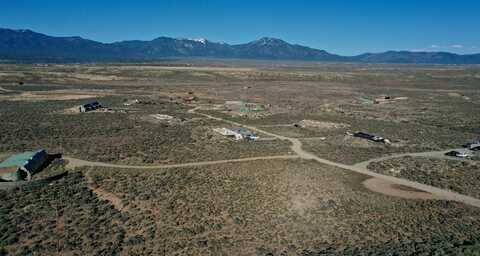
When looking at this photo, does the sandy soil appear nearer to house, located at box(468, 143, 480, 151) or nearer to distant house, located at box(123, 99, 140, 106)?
house, located at box(468, 143, 480, 151)

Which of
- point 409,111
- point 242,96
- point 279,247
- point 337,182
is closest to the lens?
point 279,247

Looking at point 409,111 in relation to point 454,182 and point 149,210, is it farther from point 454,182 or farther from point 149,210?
point 149,210

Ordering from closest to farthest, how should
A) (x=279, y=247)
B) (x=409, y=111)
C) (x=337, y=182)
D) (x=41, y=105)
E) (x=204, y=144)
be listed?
(x=279, y=247), (x=337, y=182), (x=204, y=144), (x=41, y=105), (x=409, y=111)

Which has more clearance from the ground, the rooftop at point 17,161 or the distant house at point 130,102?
the rooftop at point 17,161

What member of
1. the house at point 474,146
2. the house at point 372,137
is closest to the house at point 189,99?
the house at point 372,137

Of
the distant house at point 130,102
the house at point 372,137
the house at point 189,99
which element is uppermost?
the house at point 372,137

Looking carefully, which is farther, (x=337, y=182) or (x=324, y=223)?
(x=337, y=182)

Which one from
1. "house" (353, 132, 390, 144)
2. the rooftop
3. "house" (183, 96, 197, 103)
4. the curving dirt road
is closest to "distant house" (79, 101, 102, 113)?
"house" (183, 96, 197, 103)

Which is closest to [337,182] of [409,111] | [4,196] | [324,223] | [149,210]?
[324,223]

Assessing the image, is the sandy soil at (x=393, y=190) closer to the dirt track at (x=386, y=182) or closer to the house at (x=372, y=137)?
the dirt track at (x=386, y=182)
